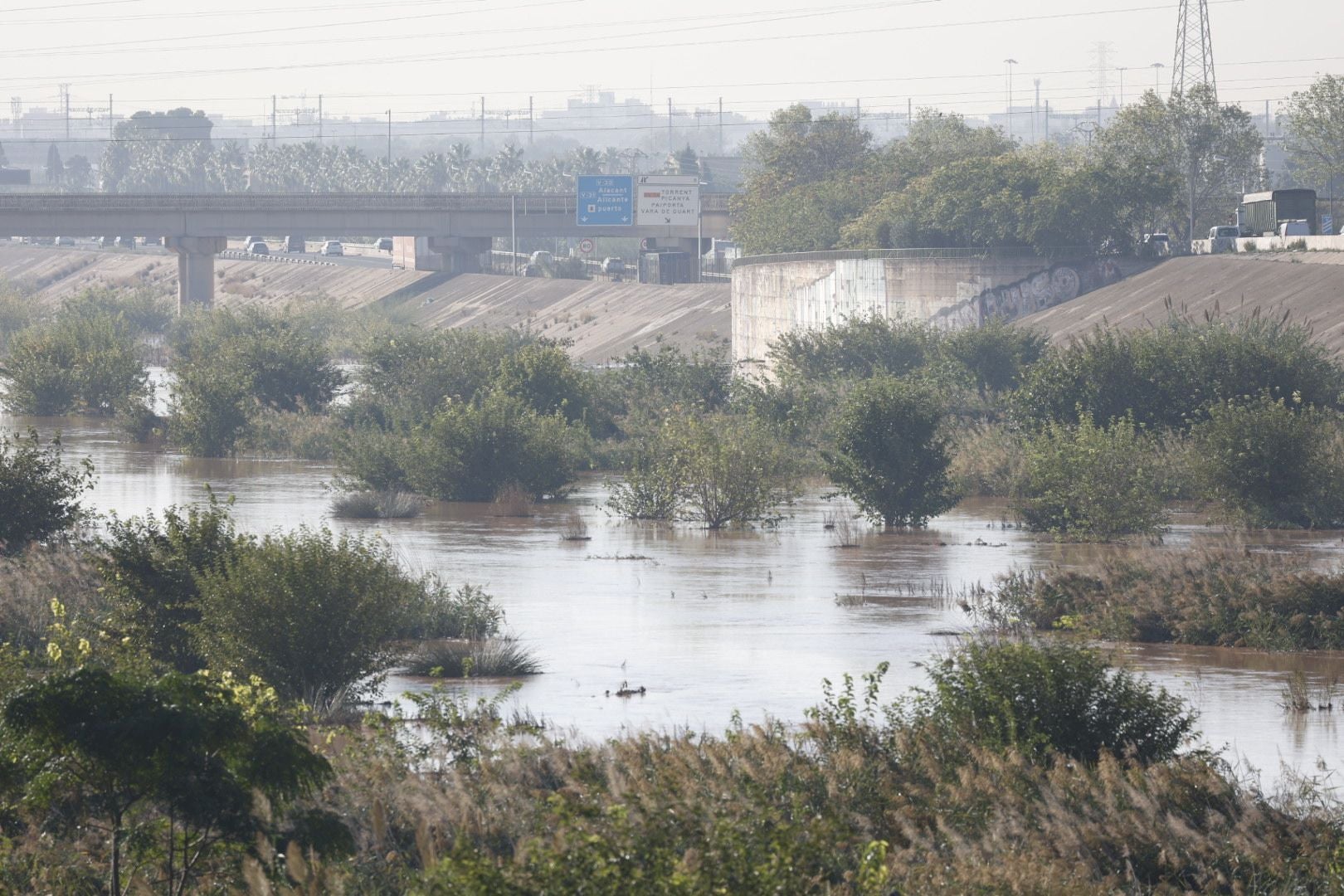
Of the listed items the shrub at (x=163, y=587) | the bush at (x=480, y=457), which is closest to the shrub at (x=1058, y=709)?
the shrub at (x=163, y=587)

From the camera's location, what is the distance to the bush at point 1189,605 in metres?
23.1

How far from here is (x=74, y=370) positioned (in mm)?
61406

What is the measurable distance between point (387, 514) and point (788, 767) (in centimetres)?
2598

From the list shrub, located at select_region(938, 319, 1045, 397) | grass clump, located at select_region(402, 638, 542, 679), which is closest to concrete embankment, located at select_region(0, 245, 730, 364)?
shrub, located at select_region(938, 319, 1045, 397)

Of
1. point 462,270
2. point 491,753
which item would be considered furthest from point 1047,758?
point 462,270

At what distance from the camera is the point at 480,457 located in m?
40.6

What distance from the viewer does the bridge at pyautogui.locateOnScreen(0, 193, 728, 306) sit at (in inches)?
3728

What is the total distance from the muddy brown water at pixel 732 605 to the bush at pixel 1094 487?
0.64 meters

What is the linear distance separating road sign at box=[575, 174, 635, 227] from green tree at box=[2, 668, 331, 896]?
307 feet

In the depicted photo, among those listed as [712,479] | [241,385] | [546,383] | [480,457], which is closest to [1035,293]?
[546,383]

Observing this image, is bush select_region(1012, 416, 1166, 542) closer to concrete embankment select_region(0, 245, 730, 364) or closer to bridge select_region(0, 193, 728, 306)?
concrete embankment select_region(0, 245, 730, 364)

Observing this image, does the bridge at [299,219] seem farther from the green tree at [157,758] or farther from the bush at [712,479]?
the green tree at [157,758]

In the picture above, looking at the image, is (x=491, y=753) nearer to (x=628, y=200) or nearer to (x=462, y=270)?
(x=628, y=200)

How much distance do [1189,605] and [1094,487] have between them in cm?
933
